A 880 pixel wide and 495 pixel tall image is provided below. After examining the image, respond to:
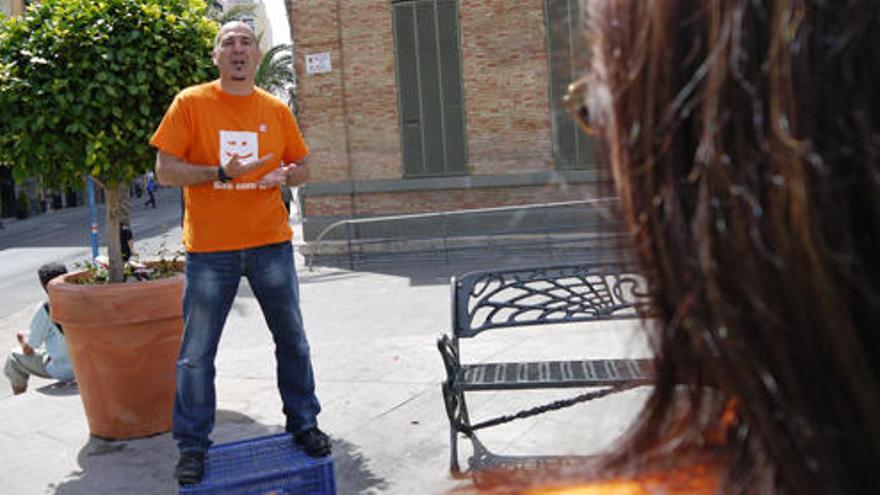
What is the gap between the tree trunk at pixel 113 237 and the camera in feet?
16.1

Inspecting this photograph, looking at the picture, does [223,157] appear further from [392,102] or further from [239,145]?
[392,102]

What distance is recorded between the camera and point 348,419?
193 inches

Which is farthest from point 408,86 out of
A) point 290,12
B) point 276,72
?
point 276,72

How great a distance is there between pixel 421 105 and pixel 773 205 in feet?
44.3

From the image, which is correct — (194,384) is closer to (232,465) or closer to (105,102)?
(232,465)

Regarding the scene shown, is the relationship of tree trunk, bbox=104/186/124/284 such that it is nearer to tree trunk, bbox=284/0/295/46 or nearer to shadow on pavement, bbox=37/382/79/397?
shadow on pavement, bbox=37/382/79/397

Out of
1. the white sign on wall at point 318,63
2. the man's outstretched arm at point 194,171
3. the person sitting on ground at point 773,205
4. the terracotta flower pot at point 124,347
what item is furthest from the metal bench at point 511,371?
the white sign on wall at point 318,63

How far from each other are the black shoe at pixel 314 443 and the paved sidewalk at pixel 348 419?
1.03 feet

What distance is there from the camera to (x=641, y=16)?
79cm

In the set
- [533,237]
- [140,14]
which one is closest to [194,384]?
[140,14]

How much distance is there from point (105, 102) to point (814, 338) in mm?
4482

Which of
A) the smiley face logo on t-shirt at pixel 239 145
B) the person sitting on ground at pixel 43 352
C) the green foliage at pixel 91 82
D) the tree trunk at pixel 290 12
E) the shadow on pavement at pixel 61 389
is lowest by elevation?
the shadow on pavement at pixel 61 389

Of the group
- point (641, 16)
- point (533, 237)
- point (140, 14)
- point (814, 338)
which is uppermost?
point (140, 14)

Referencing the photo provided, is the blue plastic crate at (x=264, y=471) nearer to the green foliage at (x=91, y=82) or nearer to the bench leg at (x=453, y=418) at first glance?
the bench leg at (x=453, y=418)
